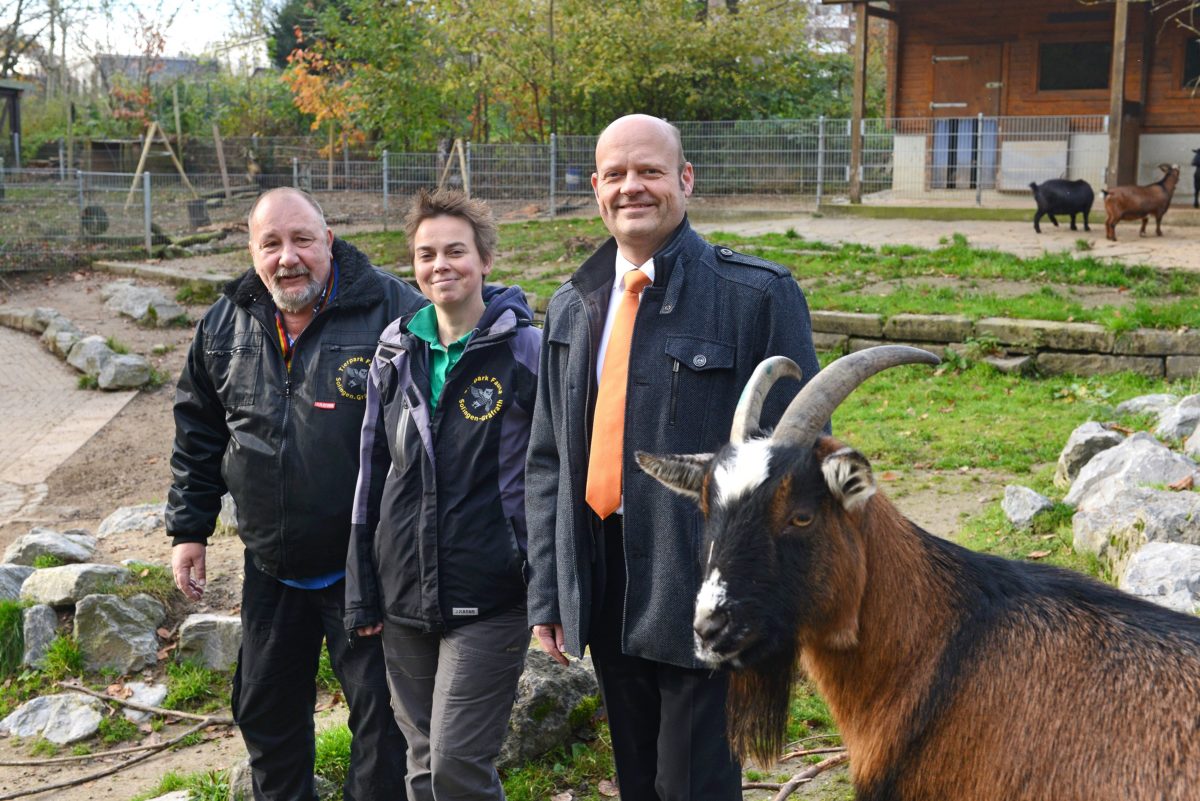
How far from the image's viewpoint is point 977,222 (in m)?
17.0

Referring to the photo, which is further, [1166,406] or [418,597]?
[1166,406]

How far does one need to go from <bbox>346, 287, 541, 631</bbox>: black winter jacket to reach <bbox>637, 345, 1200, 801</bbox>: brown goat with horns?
75 centimetres

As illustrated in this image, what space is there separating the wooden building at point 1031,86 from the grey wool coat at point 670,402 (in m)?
15.6

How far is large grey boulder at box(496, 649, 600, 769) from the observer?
466 cm

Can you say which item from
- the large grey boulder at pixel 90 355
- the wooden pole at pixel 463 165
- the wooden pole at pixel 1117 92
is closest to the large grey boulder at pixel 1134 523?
the large grey boulder at pixel 90 355

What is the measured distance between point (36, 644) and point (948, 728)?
5.19 meters

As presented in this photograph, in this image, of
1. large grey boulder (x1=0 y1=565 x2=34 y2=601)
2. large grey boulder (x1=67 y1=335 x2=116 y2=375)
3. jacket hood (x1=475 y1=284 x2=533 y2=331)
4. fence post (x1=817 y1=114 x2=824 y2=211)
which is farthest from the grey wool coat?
fence post (x1=817 y1=114 x2=824 y2=211)

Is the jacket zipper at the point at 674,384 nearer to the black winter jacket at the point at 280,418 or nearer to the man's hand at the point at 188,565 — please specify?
the black winter jacket at the point at 280,418

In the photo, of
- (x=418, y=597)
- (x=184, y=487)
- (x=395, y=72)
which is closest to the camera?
(x=418, y=597)

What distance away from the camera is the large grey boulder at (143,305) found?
49.4 ft

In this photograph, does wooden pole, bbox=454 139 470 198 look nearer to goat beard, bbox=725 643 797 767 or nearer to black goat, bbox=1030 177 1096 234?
black goat, bbox=1030 177 1096 234

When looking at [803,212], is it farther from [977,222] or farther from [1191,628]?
[1191,628]

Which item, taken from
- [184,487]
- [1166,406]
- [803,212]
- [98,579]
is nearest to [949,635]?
[184,487]

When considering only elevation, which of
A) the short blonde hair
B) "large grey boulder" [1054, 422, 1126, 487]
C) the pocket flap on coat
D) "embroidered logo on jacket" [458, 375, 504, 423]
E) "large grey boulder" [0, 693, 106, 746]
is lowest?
"large grey boulder" [0, 693, 106, 746]
